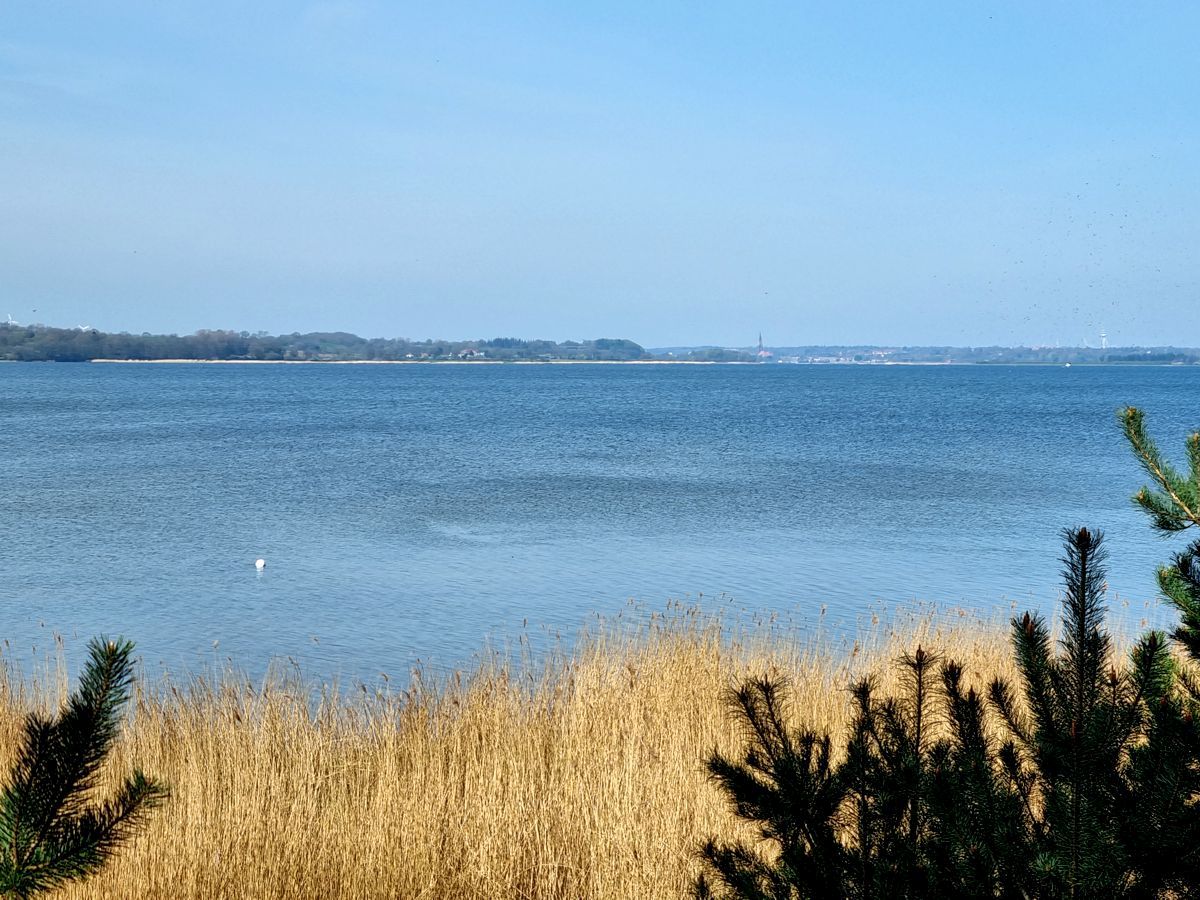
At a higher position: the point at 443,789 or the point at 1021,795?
the point at 1021,795

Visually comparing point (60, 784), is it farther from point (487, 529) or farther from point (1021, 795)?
point (487, 529)

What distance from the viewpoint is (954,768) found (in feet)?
8.95

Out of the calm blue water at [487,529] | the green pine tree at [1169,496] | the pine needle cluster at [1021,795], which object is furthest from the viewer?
the calm blue water at [487,529]

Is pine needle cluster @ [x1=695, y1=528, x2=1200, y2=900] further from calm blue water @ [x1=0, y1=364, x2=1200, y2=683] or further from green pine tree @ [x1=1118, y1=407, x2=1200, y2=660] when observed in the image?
calm blue water @ [x1=0, y1=364, x2=1200, y2=683]

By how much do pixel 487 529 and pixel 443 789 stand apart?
58.2 feet

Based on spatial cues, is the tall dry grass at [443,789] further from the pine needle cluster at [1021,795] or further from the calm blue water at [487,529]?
the calm blue water at [487,529]

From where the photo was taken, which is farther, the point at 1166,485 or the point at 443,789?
the point at 443,789

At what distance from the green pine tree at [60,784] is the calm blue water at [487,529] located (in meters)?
11.5

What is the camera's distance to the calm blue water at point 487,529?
16.6m

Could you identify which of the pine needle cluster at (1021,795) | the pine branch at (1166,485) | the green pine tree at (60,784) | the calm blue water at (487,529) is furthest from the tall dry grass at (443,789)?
the calm blue water at (487,529)

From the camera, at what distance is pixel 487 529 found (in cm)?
2488

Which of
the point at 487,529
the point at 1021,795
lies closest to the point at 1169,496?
the point at 1021,795

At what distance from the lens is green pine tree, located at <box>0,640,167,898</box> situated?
202 centimetres

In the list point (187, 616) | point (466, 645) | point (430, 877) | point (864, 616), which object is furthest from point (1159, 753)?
point (187, 616)
